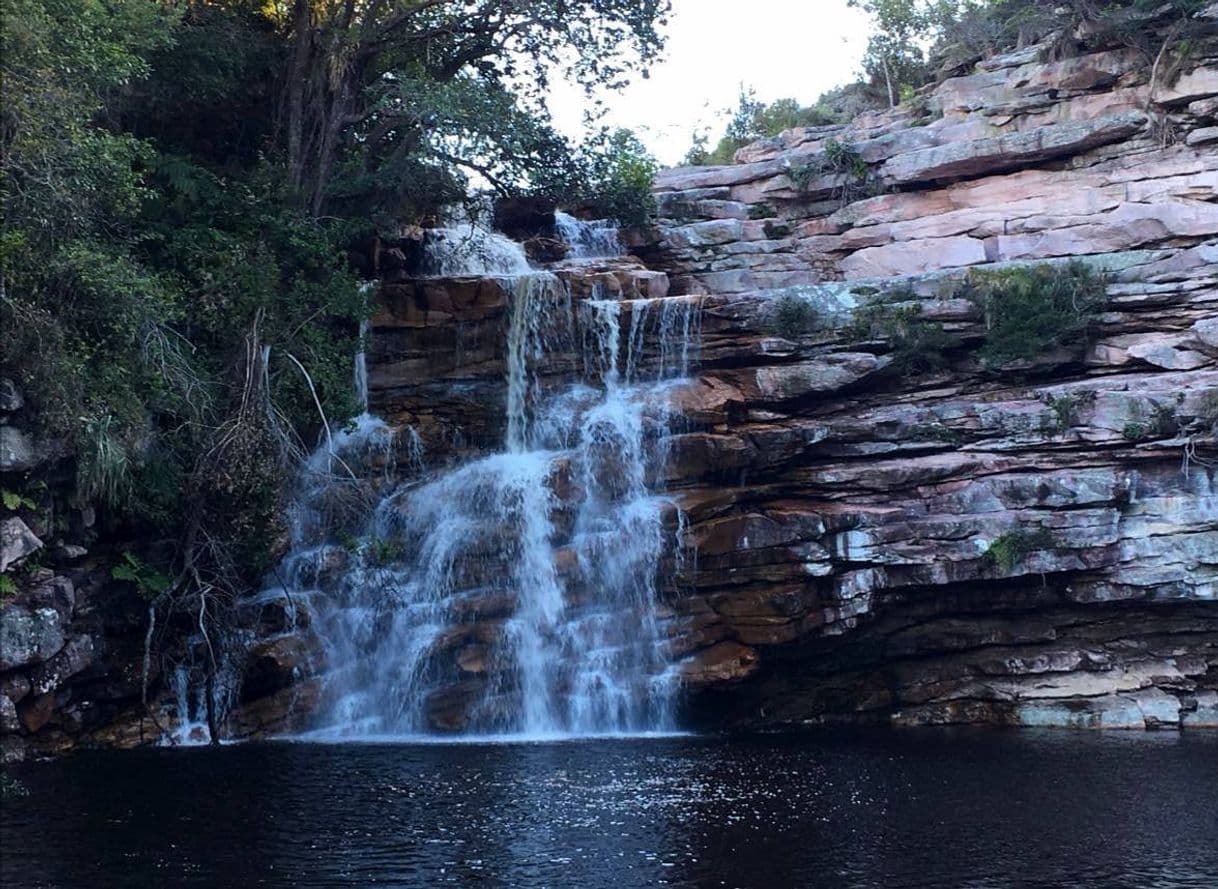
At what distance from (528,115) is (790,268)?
6537mm

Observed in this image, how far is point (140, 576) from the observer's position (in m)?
17.2

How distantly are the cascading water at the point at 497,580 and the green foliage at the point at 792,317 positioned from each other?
227cm

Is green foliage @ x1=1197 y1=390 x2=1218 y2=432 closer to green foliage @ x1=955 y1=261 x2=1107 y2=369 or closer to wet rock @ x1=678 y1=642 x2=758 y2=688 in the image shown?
green foliage @ x1=955 y1=261 x2=1107 y2=369

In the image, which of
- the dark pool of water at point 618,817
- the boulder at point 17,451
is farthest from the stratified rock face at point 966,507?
the boulder at point 17,451

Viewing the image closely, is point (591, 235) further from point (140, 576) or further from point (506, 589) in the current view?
point (140, 576)

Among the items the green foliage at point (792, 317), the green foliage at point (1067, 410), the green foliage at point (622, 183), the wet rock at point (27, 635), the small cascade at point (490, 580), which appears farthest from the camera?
the green foliage at point (622, 183)

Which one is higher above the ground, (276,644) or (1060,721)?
(276,644)

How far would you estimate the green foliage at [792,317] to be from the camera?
839 inches

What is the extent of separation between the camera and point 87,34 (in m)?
16.1

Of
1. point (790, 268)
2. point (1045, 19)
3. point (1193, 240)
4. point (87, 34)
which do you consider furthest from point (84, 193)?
point (1045, 19)

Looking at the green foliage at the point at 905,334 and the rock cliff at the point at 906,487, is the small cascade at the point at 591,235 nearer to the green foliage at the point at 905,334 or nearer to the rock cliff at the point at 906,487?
the rock cliff at the point at 906,487

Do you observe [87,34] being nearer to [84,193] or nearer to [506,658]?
[84,193]

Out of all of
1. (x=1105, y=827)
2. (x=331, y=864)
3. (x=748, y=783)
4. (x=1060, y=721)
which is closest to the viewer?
(x=331, y=864)

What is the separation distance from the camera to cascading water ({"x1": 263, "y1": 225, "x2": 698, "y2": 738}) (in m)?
18.2
